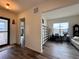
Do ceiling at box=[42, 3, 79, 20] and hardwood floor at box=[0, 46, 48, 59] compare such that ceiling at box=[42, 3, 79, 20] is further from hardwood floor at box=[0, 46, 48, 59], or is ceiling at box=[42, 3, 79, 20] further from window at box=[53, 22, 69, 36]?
hardwood floor at box=[0, 46, 48, 59]

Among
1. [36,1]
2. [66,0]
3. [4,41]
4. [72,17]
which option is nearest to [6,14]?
[4,41]

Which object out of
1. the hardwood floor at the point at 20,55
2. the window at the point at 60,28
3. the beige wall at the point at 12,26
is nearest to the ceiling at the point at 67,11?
the window at the point at 60,28

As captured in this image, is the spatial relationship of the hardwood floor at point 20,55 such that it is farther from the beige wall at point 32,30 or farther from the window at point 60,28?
the window at point 60,28

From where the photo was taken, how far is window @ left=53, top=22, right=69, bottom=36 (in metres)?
7.93

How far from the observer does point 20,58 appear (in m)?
3.09

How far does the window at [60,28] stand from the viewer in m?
7.93

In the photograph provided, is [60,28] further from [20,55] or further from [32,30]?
[20,55]

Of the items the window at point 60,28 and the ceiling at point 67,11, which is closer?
the ceiling at point 67,11

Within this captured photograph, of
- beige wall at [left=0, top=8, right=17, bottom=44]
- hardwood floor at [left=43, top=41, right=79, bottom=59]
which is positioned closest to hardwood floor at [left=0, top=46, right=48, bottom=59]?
hardwood floor at [left=43, top=41, right=79, bottom=59]

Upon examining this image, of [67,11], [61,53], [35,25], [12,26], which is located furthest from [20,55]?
[67,11]

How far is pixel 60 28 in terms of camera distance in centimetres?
834

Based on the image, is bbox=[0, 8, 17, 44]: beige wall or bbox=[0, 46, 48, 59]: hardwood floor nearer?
bbox=[0, 46, 48, 59]: hardwood floor

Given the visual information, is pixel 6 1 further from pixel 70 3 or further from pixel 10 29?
pixel 70 3

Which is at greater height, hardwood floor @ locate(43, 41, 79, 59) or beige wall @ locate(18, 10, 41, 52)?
beige wall @ locate(18, 10, 41, 52)
